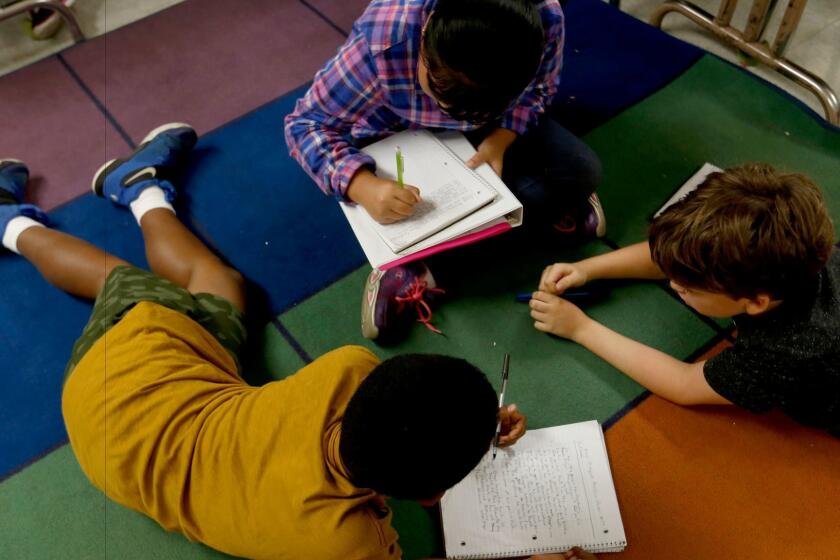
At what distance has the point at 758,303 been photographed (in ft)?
3.29

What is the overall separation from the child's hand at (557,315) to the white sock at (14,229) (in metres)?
1.19

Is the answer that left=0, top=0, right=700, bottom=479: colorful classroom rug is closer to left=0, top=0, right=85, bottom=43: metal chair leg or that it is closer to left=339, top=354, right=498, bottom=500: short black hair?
left=0, top=0, right=85, bottom=43: metal chair leg

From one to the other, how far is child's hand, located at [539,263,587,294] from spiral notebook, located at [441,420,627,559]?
1.01 ft

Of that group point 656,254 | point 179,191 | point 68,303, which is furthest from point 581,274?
point 68,303

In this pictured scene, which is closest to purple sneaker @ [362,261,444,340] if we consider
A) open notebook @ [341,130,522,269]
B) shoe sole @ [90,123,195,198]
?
open notebook @ [341,130,522,269]

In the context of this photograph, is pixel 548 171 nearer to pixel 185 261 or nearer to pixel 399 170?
pixel 399 170

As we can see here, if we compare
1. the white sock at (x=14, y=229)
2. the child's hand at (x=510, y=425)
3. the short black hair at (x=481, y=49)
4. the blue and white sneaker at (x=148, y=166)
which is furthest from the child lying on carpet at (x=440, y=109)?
the white sock at (x=14, y=229)

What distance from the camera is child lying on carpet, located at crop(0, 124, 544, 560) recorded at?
0.75 m

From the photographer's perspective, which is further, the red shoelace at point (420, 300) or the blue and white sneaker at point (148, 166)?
the blue and white sneaker at point (148, 166)

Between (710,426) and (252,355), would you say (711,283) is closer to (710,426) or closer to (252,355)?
(710,426)

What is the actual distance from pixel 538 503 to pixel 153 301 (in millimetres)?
787

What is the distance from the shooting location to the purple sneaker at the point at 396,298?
1365 mm

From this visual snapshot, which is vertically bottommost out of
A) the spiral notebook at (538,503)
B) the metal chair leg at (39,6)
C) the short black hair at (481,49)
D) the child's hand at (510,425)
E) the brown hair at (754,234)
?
the spiral notebook at (538,503)

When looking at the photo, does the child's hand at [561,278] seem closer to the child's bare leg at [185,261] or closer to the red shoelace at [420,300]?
the red shoelace at [420,300]
